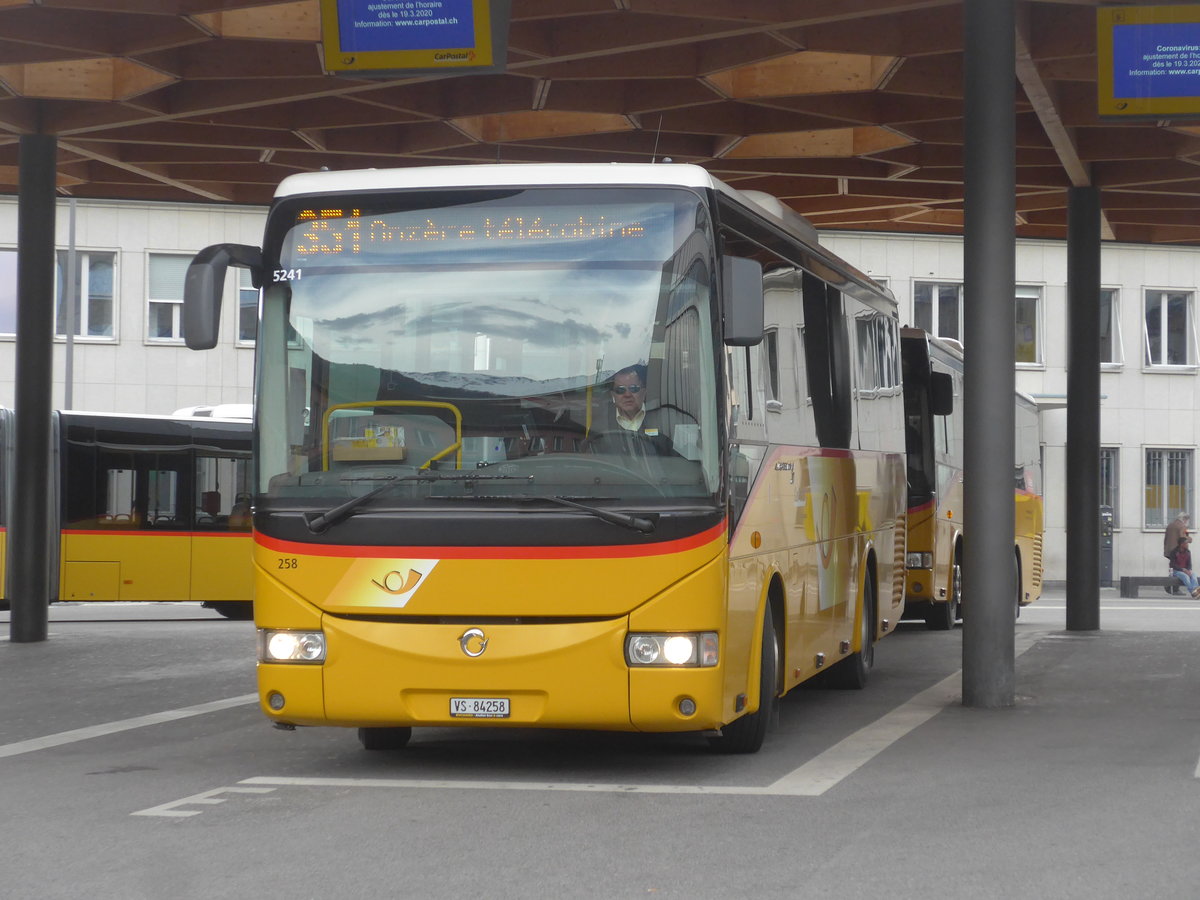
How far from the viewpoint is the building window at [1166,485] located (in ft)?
139

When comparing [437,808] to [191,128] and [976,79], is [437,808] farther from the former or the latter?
[191,128]

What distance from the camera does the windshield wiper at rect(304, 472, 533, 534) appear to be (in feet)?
29.1

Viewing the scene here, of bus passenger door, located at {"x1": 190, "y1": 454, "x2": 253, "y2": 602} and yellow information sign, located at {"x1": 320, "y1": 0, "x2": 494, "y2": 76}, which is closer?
yellow information sign, located at {"x1": 320, "y1": 0, "x2": 494, "y2": 76}

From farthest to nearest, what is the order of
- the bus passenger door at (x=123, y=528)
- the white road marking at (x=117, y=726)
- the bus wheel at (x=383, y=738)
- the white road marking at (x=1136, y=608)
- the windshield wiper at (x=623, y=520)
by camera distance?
the white road marking at (x=1136, y=608)
the bus passenger door at (x=123, y=528)
the white road marking at (x=117, y=726)
the bus wheel at (x=383, y=738)
the windshield wiper at (x=623, y=520)

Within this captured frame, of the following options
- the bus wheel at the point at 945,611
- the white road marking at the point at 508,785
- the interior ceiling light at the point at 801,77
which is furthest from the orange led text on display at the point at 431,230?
the bus wheel at the point at 945,611

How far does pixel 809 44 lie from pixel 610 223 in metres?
6.44

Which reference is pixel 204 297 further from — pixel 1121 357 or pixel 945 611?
pixel 1121 357

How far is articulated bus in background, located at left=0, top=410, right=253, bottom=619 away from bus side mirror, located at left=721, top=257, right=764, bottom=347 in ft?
56.2

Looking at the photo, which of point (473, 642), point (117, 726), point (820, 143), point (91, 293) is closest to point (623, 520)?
point (473, 642)

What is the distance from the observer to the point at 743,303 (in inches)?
357

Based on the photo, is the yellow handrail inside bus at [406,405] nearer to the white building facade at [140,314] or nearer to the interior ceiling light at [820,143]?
the interior ceiling light at [820,143]

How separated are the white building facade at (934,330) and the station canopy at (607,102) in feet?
58.9

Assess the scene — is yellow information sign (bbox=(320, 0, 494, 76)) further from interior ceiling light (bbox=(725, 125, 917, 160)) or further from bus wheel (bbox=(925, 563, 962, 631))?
bus wheel (bbox=(925, 563, 962, 631))

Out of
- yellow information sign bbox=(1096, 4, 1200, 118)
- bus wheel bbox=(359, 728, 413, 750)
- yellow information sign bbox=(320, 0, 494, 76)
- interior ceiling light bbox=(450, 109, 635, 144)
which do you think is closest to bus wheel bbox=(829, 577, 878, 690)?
yellow information sign bbox=(1096, 4, 1200, 118)
